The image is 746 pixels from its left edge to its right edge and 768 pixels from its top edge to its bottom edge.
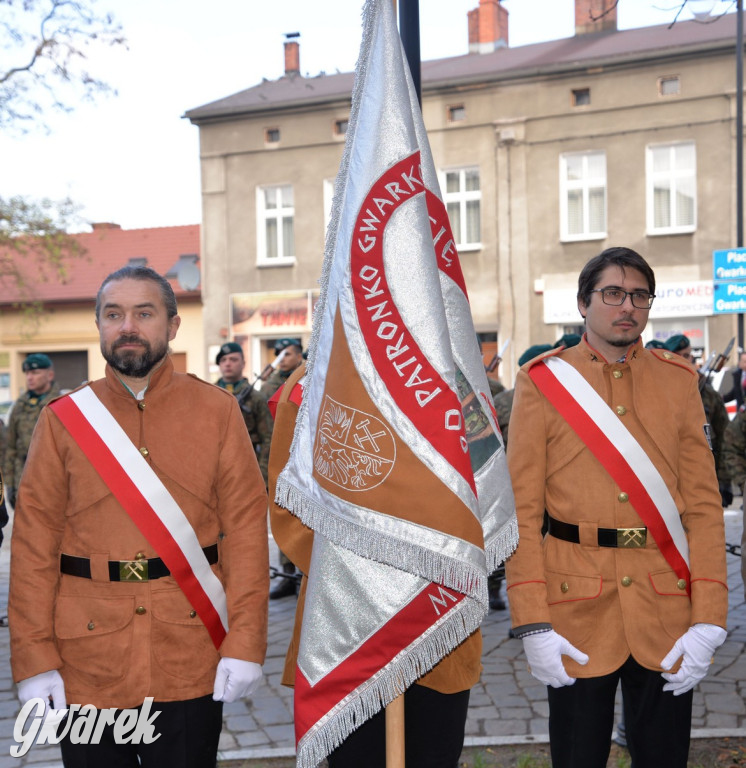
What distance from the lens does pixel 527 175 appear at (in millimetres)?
23500

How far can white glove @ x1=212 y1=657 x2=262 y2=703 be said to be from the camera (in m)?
2.80

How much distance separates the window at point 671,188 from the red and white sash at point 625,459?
66.4 ft

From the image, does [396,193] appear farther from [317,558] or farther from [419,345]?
[317,558]

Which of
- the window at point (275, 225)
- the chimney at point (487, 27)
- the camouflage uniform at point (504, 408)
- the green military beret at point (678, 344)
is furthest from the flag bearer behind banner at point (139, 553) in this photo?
the chimney at point (487, 27)

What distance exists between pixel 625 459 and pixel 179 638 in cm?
146

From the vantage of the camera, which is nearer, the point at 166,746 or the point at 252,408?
the point at 166,746

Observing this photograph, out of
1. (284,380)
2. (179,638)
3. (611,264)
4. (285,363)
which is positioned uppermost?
(611,264)

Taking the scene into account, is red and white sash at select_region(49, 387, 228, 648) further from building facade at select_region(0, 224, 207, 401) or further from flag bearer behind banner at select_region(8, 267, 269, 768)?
building facade at select_region(0, 224, 207, 401)

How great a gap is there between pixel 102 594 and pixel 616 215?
21.5 meters

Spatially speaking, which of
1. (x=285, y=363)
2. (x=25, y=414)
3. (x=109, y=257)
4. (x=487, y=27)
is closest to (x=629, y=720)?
(x=285, y=363)

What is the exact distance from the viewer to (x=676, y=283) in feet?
72.8

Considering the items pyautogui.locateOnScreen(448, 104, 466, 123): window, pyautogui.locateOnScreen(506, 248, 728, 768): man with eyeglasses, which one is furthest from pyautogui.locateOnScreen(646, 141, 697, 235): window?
pyautogui.locateOnScreen(506, 248, 728, 768): man with eyeglasses

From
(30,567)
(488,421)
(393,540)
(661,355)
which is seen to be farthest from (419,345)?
(30,567)

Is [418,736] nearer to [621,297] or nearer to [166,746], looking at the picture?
[166,746]
